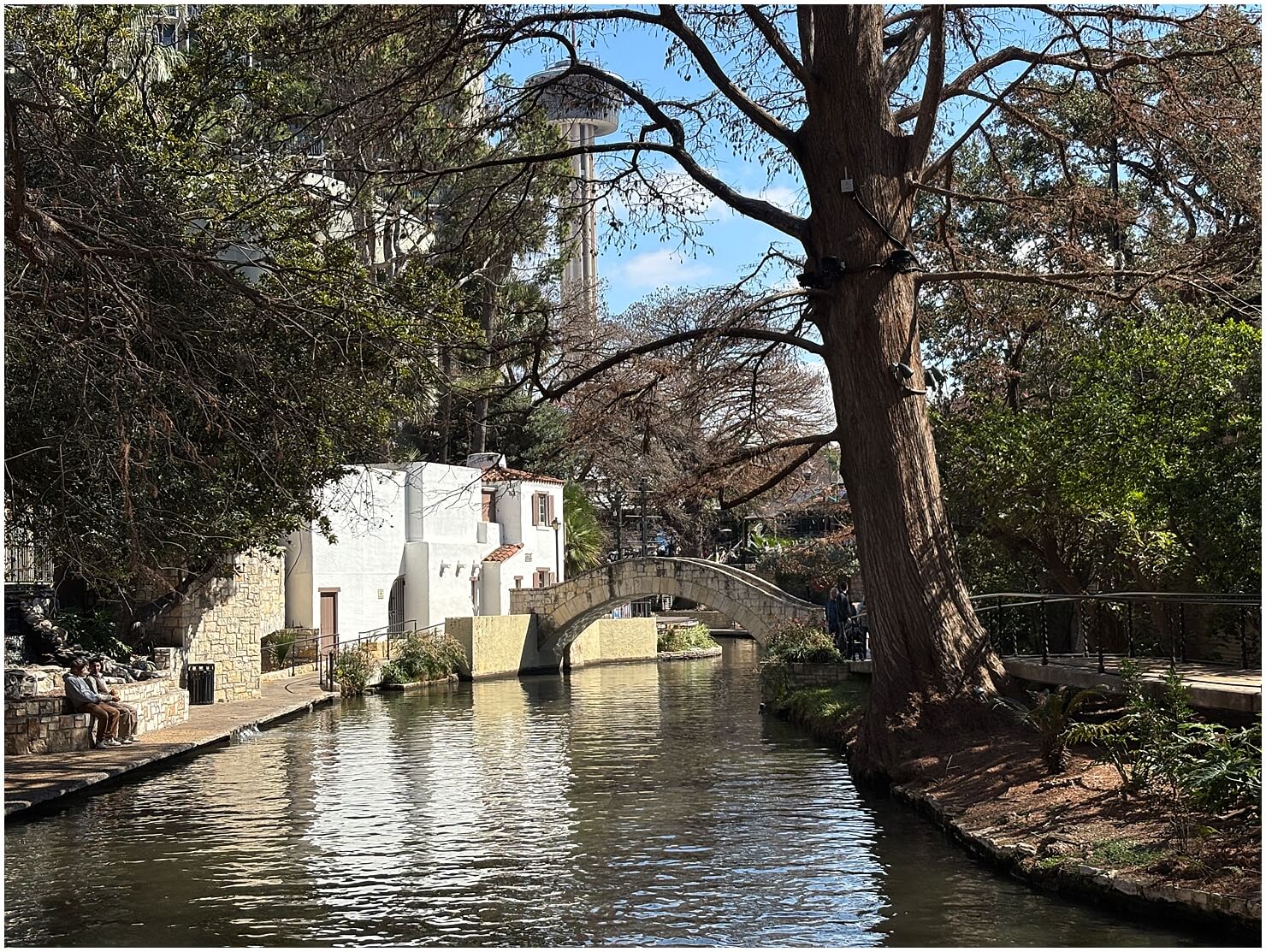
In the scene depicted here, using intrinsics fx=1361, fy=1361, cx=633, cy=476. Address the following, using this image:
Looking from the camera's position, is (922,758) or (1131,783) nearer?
(1131,783)

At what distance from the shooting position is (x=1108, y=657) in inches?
643

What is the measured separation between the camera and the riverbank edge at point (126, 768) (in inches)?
540

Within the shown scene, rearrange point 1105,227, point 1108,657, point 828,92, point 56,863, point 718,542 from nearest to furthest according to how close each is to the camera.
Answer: point 56,863 < point 828,92 < point 1108,657 < point 1105,227 < point 718,542

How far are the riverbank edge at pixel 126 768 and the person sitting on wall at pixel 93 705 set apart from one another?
2.22ft

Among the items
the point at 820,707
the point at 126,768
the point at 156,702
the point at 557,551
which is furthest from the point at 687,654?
the point at 126,768

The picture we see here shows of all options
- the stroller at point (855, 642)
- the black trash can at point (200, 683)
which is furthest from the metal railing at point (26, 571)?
the stroller at point (855, 642)

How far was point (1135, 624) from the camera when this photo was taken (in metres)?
19.9

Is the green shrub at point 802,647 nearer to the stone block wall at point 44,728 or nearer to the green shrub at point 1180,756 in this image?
the stone block wall at point 44,728

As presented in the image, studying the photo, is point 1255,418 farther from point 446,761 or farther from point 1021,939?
point 446,761

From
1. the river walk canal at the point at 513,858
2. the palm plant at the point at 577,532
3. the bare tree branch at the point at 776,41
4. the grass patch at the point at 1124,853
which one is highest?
the bare tree branch at the point at 776,41

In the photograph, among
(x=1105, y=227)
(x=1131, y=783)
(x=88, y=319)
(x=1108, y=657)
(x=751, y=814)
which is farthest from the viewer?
(x=1105, y=227)

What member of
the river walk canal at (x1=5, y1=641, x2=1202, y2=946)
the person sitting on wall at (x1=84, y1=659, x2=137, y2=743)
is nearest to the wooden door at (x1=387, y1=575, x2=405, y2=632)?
the river walk canal at (x1=5, y1=641, x2=1202, y2=946)

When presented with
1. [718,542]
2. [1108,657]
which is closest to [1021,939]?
[1108,657]

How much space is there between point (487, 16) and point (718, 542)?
164 feet
